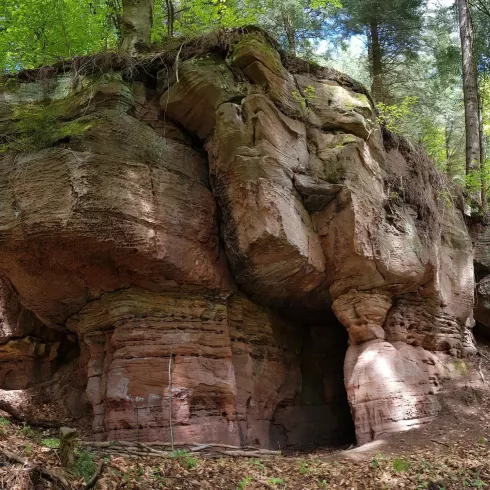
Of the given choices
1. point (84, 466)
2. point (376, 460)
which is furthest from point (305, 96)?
point (84, 466)

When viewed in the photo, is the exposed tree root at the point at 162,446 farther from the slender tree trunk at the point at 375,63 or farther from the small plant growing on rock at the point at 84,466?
the slender tree trunk at the point at 375,63

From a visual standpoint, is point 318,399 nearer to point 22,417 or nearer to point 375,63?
point 22,417

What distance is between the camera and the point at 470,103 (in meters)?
15.3

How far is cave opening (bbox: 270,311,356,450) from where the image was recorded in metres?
11.6

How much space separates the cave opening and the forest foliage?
672 cm

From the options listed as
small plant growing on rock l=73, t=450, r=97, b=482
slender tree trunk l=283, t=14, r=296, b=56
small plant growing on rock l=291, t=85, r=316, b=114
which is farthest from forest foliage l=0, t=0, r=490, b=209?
small plant growing on rock l=73, t=450, r=97, b=482

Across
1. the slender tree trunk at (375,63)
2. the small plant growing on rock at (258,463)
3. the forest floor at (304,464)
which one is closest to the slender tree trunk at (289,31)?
the slender tree trunk at (375,63)

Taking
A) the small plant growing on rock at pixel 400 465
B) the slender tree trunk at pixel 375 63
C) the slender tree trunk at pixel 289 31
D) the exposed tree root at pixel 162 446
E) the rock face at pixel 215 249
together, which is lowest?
the small plant growing on rock at pixel 400 465

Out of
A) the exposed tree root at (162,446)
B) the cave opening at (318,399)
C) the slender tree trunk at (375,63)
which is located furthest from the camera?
the slender tree trunk at (375,63)

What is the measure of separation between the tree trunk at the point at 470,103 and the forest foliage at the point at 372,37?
25.4 inches

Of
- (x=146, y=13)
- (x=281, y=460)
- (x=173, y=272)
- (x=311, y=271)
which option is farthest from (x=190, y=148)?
(x=281, y=460)

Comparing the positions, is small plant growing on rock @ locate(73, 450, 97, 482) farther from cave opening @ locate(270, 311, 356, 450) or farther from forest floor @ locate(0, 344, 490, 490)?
cave opening @ locate(270, 311, 356, 450)

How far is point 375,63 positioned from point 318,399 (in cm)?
1271

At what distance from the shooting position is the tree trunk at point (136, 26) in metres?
11.9
